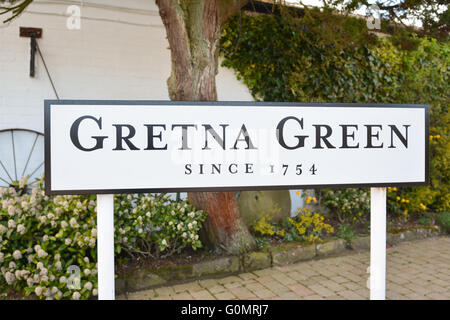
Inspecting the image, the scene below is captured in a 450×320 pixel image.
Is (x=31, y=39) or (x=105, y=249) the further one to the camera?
(x=31, y=39)

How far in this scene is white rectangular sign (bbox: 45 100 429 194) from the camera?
1.79 m

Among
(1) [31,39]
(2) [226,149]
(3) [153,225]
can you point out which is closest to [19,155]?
(1) [31,39]

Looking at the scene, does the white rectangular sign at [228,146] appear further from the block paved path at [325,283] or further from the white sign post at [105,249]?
the block paved path at [325,283]

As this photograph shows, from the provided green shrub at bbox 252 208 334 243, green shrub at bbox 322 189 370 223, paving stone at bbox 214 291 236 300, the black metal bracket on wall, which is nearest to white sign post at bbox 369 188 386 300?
paving stone at bbox 214 291 236 300

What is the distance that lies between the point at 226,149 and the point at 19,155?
12.5ft

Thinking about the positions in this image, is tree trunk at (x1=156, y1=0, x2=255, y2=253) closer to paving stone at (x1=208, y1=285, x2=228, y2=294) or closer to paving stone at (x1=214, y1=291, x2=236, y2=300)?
paving stone at (x1=208, y1=285, x2=228, y2=294)

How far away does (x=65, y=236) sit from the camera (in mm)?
3283

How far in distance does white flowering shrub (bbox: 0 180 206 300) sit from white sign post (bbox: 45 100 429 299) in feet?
4.69

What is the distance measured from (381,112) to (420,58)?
223 inches

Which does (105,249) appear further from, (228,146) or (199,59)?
(199,59)

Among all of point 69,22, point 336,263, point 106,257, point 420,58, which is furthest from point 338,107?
point 420,58

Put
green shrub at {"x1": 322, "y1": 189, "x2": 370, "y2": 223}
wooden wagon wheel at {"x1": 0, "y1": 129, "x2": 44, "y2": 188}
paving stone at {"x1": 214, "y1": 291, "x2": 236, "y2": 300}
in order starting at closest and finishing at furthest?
paving stone at {"x1": 214, "y1": 291, "x2": 236, "y2": 300} → wooden wagon wheel at {"x1": 0, "y1": 129, "x2": 44, "y2": 188} → green shrub at {"x1": 322, "y1": 189, "x2": 370, "y2": 223}

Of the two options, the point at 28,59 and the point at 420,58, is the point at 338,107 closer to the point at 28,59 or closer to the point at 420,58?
the point at 28,59

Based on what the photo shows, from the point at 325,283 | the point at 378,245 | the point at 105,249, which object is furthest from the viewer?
the point at 325,283
